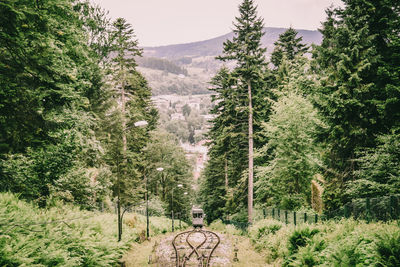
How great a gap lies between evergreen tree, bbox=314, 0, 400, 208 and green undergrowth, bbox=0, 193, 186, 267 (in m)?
13.2

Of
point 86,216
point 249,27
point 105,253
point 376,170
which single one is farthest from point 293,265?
point 249,27

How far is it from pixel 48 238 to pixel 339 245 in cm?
1002

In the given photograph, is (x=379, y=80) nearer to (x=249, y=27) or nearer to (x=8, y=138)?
(x=249, y=27)

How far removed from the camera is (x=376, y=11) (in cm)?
1373

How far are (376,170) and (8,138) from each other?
51.3ft

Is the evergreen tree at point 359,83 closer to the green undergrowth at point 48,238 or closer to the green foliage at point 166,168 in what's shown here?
the green undergrowth at point 48,238

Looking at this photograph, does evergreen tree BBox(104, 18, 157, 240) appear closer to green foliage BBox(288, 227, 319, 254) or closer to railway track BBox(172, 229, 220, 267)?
railway track BBox(172, 229, 220, 267)

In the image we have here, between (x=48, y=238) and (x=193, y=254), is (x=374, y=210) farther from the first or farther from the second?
(x=48, y=238)

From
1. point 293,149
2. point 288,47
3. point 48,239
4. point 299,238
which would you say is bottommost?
point 299,238

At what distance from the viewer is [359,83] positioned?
543 inches

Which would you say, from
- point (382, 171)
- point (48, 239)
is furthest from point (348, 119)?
point (48, 239)

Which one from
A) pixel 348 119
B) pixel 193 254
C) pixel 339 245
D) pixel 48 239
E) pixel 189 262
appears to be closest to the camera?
pixel 339 245

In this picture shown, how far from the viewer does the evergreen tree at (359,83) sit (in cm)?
→ 1305

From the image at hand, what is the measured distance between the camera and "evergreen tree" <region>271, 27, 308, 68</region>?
33000 millimetres
